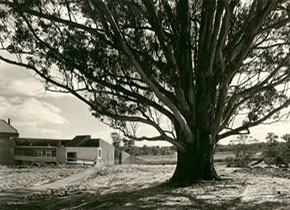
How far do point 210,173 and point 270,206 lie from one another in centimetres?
370

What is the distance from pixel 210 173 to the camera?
10.0m

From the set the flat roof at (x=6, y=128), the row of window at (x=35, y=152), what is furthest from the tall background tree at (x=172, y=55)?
the flat roof at (x=6, y=128)

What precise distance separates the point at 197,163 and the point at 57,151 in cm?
2453

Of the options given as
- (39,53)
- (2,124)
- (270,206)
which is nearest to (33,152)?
(2,124)

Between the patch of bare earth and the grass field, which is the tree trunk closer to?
the patch of bare earth

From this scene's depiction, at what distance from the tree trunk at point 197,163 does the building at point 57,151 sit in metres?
19.5

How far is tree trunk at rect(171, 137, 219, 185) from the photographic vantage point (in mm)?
9914

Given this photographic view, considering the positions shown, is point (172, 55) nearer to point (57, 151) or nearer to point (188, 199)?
point (188, 199)

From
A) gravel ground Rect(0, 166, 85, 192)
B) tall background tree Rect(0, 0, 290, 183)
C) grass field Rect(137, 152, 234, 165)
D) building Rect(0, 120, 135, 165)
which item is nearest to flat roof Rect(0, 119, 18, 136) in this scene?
building Rect(0, 120, 135, 165)

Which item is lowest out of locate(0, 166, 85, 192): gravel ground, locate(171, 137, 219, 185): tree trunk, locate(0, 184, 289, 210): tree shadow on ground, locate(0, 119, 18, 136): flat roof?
locate(0, 166, 85, 192): gravel ground

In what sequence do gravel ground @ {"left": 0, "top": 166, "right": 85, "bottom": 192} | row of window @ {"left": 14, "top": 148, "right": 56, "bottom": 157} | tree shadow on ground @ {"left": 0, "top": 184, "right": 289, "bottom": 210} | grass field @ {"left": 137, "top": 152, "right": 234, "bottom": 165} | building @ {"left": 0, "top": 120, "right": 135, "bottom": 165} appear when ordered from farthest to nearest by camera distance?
row of window @ {"left": 14, "top": 148, "right": 56, "bottom": 157}
grass field @ {"left": 137, "top": 152, "right": 234, "bottom": 165}
building @ {"left": 0, "top": 120, "right": 135, "bottom": 165}
gravel ground @ {"left": 0, "top": 166, "right": 85, "bottom": 192}
tree shadow on ground @ {"left": 0, "top": 184, "right": 289, "bottom": 210}

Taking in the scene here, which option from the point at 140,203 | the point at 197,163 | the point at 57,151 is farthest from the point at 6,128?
the point at 140,203

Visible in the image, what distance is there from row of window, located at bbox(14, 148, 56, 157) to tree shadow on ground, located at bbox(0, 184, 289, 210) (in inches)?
1116

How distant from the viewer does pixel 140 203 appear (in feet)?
23.4
